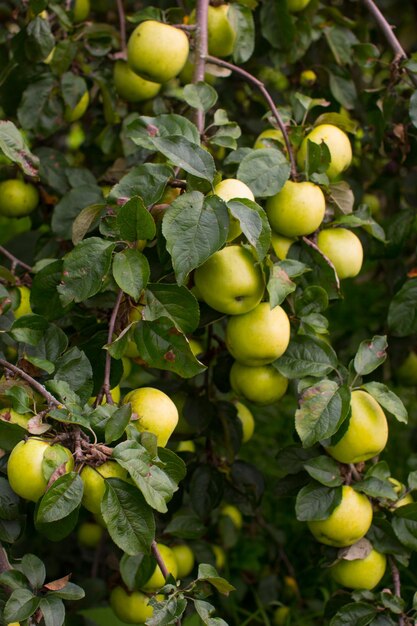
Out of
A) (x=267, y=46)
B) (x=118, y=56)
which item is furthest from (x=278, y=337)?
(x=267, y=46)

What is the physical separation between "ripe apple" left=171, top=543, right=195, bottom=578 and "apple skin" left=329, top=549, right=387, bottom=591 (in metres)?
0.32

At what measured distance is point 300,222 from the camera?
119 cm

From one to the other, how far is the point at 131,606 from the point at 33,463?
54 centimetres

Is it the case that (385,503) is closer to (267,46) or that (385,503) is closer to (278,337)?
(278,337)

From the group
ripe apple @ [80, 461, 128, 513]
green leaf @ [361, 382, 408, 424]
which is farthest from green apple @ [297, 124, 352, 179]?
ripe apple @ [80, 461, 128, 513]

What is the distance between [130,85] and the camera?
1.55 metres

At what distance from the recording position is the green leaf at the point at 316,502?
1167 mm

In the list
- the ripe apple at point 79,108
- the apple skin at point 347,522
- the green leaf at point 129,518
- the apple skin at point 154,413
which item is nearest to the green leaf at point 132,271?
the apple skin at point 154,413

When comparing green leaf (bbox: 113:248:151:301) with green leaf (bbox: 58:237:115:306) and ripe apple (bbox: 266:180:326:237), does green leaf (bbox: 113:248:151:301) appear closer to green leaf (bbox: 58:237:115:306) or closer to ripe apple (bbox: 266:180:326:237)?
green leaf (bbox: 58:237:115:306)

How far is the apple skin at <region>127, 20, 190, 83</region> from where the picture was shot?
1.30m

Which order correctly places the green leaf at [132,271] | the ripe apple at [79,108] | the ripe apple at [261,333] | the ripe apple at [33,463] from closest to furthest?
the ripe apple at [33,463] < the green leaf at [132,271] < the ripe apple at [261,333] < the ripe apple at [79,108]

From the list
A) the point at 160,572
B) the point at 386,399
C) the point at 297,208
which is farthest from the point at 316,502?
the point at 297,208

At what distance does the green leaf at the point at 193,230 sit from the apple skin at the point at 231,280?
0.07m

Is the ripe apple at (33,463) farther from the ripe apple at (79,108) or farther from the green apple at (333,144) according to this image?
the ripe apple at (79,108)
